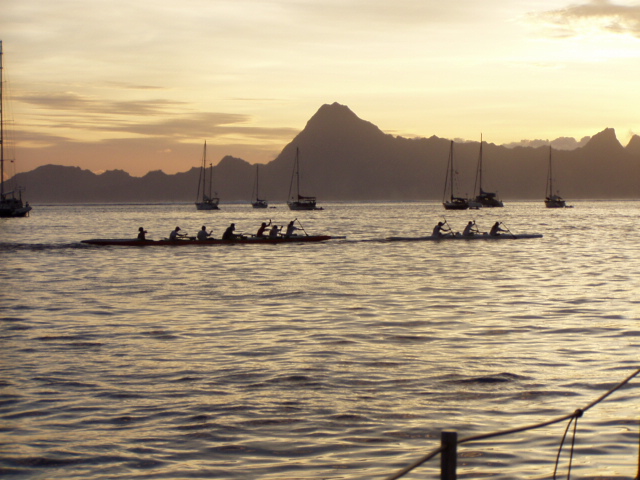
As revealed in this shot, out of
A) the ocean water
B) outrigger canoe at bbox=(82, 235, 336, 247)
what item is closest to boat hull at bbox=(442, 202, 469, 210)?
outrigger canoe at bbox=(82, 235, 336, 247)

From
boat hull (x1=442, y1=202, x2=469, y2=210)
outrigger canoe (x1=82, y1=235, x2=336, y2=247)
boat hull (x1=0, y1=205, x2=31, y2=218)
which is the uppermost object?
boat hull (x1=442, y1=202, x2=469, y2=210)

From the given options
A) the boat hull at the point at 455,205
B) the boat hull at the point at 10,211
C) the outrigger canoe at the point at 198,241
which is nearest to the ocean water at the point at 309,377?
the outrigger canoe at the point at 198,241

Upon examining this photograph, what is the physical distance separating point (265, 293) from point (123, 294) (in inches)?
203

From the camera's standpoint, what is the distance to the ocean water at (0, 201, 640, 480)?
10352 millimetres

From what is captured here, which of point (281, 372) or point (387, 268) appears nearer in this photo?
point (281, 372)

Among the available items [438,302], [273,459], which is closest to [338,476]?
[273,459]

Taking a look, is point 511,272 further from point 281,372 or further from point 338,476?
point 338,476

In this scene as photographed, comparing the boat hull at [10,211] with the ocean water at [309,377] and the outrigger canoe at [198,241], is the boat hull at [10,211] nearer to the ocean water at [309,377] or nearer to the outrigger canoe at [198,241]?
the outrigger canoe at [198,241]

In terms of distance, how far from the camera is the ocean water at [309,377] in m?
10.4

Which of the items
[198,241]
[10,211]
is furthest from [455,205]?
[198,241]

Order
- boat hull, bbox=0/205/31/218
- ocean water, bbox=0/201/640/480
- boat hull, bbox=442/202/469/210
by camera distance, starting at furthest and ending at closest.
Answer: boat hull, bbox=442/202/469/210 → boat hull, bbox=0/205/31/218 → ocean water, bbox=0/201/640/480

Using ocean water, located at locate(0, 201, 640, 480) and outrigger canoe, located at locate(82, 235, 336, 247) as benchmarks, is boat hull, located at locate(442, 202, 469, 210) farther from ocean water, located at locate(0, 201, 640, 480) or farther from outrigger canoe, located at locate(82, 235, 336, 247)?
ocean water, located at locate(0, 201, 640, 480)

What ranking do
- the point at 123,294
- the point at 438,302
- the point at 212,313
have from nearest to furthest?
1. the point at 212,313
2. the point at 438,302
3. the point at 123,294

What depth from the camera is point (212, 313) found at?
23.7 metres
